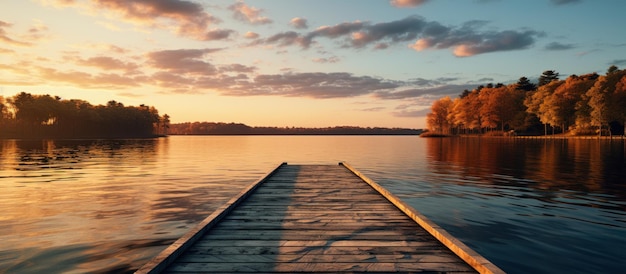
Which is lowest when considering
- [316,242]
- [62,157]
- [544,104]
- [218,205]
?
[218,205]

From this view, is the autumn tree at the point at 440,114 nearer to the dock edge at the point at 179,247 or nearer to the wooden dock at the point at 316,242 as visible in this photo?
the wooden dock at the point at 316,242

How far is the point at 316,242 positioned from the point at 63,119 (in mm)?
145955

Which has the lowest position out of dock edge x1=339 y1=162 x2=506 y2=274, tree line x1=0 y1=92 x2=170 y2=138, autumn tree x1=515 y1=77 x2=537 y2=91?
dock edge x1=339 y1=162 x2=506 y2=274

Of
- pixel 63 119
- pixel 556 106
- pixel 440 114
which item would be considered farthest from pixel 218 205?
pixel 440 114

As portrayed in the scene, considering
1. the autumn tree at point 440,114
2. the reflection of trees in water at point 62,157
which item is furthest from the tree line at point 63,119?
the autumn tree at point 440,114

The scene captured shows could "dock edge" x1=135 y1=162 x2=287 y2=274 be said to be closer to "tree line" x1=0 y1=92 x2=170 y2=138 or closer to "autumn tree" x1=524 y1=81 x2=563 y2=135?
"autumn tree" x1=524 y1=81 x2=563 y2=135

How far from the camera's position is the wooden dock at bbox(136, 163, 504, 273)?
6.07m

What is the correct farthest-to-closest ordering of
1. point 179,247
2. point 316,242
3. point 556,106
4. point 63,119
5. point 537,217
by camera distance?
1. point 63,119
2. point 556,106
3. point 537,217
4. point 316,242
5. point 179,247

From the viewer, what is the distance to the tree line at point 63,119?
11081 cm

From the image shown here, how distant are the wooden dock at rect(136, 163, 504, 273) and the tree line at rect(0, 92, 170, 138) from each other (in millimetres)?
125978

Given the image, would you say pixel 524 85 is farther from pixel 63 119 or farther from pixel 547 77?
pixel 63 119

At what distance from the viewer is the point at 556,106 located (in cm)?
8831

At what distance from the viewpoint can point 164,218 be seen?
42.7 feet

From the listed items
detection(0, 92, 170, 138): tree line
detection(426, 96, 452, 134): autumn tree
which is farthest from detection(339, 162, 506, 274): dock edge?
detection(426, 96, 452, 134): autumn tree
